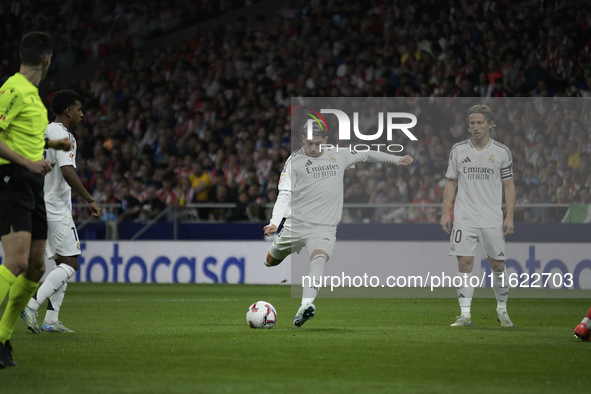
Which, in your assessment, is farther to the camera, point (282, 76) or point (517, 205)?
point (282, 76)

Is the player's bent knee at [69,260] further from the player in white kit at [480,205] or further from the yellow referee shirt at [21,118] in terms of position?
the player in white kit at [480,205]

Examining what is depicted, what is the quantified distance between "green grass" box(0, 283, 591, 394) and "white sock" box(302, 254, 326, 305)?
325mm

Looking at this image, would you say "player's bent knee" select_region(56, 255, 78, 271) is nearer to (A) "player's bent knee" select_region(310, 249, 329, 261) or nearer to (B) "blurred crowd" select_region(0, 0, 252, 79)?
(A) "player's bent knee" select_region(310, 249, 329, 261)

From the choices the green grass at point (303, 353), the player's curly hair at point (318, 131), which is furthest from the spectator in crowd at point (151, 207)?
the player's curly hair at point (318, 131)

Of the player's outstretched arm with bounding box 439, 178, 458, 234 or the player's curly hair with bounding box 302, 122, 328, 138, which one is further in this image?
the player's outstretched arm with bounding box 439, 178, 458, 234

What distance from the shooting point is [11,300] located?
5883mm

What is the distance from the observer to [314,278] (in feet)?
27.6

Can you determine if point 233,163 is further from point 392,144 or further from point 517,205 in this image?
point 517,205

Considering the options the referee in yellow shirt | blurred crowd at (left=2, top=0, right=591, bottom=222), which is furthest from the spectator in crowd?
the referee in yellow shirt

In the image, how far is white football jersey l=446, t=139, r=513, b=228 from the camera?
896 cm

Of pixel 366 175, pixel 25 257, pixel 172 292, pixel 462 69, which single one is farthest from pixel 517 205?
pixel 25 257

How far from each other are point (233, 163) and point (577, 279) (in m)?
7.67

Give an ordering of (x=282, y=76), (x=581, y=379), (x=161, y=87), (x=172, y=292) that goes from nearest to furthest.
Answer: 1. (x=581, y=379)
2. (x=172, y=292)
3. (x=282, y=76)
4. (x=161, y=87)

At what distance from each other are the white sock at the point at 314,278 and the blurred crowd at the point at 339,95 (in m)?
6.92
